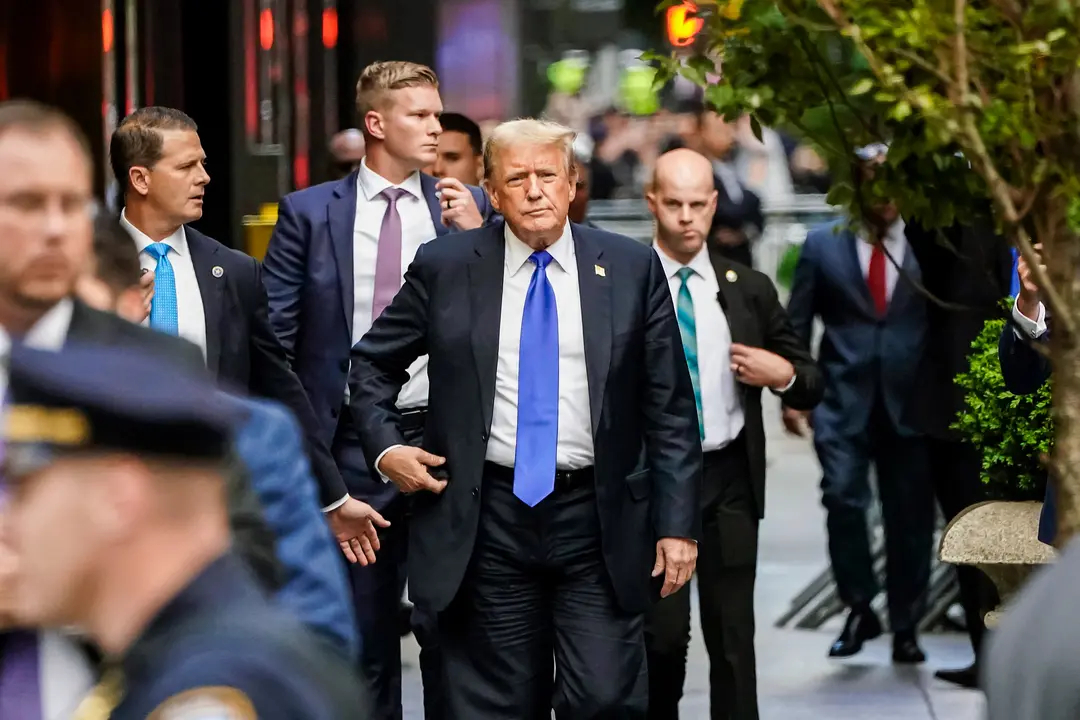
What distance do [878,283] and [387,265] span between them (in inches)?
103

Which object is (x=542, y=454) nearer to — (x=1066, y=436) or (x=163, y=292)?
(x=163, y=292)

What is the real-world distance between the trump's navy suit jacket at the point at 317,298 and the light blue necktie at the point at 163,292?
3.87 feet

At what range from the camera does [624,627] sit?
18.6ft

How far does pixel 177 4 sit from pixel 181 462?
8.42m

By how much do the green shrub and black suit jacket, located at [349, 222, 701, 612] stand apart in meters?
1.31

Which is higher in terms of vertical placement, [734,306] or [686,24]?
[686,24]

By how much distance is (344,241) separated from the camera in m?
6.80

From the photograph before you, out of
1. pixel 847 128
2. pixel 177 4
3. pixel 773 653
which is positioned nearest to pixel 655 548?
pixel 847 128

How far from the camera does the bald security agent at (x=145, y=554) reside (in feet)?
6.70

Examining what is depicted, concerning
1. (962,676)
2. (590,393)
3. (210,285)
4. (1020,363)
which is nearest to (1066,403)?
(1020,363)

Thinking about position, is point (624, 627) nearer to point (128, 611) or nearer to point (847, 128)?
point (847, 128)

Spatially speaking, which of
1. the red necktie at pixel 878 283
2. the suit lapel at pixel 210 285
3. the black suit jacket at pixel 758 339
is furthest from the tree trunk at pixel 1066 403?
the red necktie at pixel 878 283

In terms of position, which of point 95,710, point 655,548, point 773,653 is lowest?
point 773,653

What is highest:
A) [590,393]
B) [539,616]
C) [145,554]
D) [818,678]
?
[145,554]
